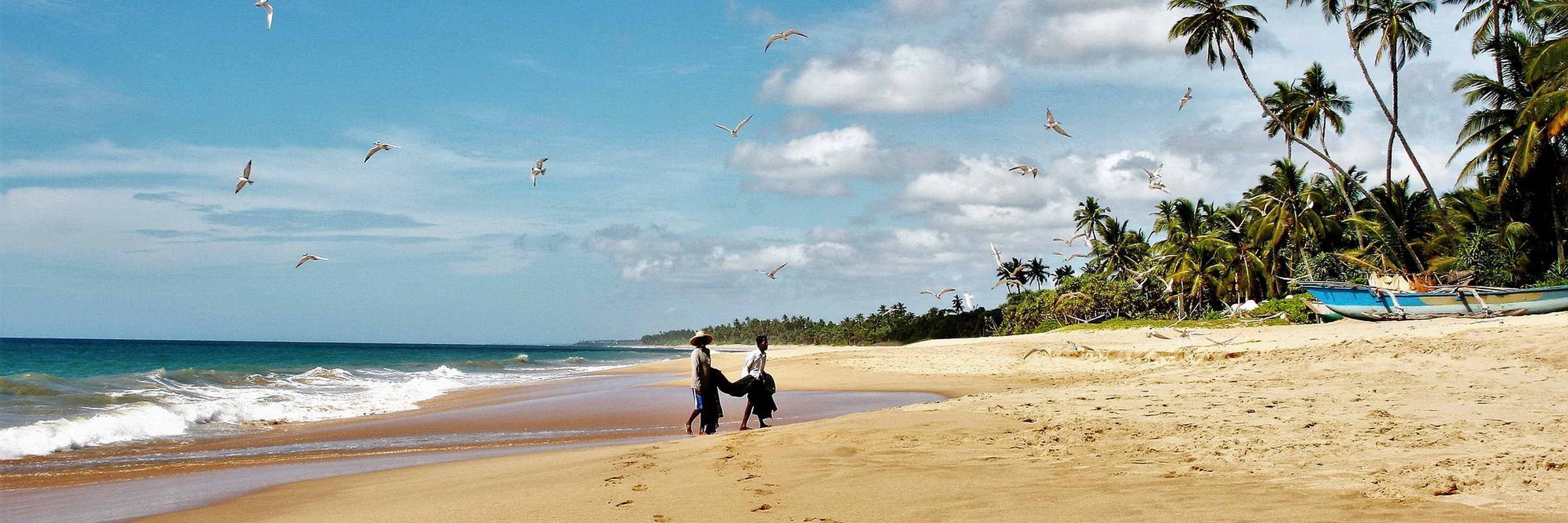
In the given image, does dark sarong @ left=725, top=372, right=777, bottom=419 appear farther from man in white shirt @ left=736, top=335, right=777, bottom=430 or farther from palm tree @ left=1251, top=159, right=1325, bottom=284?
palm tree @ left=1251, top=159, right=1325, bottom=284

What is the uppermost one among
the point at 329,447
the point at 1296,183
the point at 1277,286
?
the point at 1296,183

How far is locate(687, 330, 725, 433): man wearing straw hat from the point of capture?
39.3 feet

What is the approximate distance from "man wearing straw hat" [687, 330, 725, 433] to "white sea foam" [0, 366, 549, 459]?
335 inches

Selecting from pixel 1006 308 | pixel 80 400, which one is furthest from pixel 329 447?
pixel 1006 308

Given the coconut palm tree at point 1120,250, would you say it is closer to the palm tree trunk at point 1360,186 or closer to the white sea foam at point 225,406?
the palm tree trunk at point 1360,186

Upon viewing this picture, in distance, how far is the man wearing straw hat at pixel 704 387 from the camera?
11992mm

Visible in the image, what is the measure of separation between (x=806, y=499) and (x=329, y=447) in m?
8.91

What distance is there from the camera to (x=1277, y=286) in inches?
1726

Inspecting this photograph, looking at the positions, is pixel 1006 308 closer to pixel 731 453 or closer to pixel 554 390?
pixel 554 390

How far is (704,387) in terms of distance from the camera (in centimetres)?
1208

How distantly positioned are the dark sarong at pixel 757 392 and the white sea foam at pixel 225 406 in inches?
356

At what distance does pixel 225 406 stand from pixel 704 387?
12.1 m

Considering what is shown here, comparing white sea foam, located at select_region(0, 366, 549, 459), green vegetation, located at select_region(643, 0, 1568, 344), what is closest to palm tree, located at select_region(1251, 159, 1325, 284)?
green vegetation, located at select_region(643, 0, 1568, 344)

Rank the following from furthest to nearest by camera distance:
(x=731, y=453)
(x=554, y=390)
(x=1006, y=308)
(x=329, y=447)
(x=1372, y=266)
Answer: (x=1006, y=308) < (x=1372, y=266) < (x=554, y=390) < (x=329, y=447) < (x=731, y=453)
